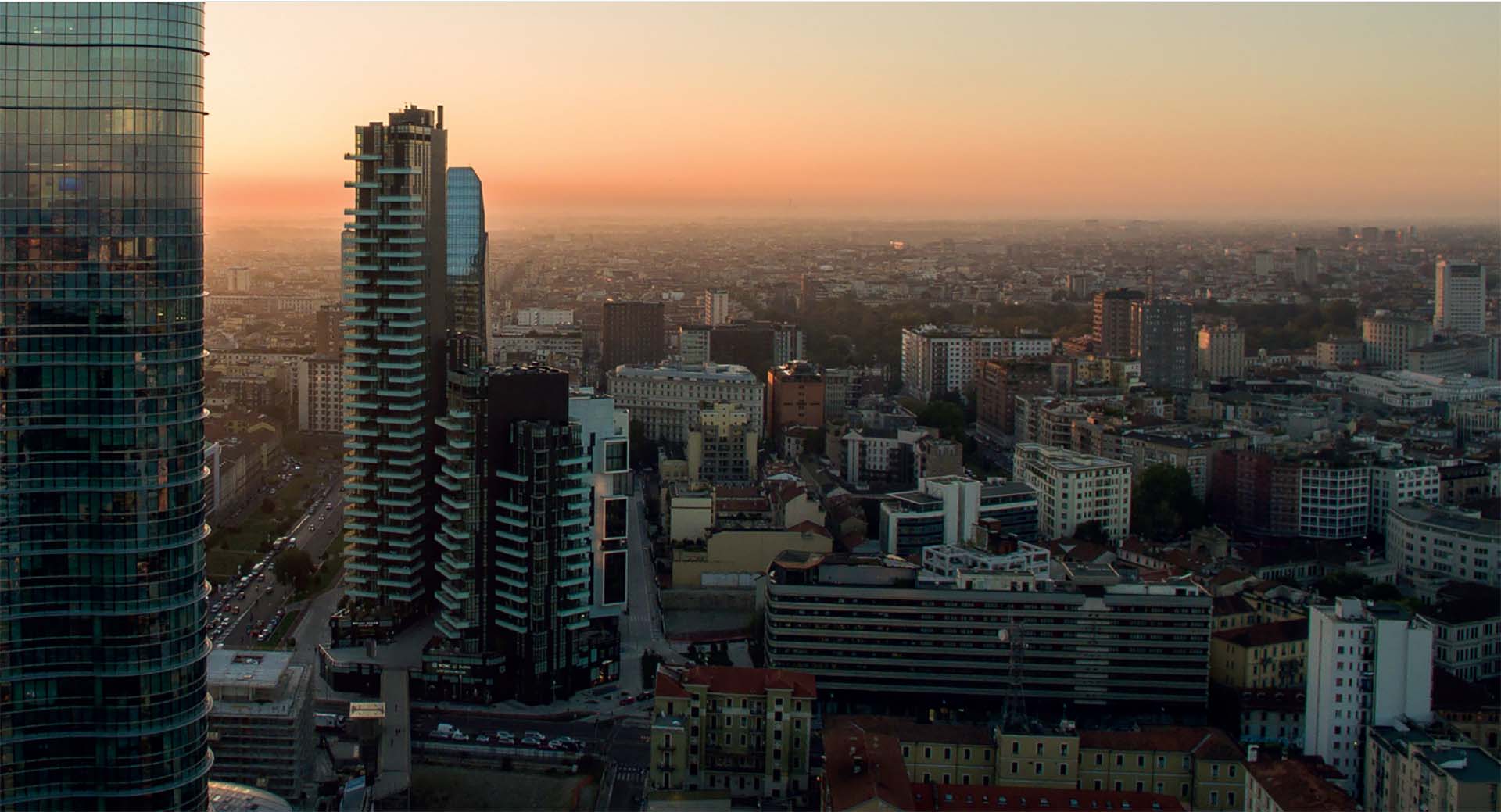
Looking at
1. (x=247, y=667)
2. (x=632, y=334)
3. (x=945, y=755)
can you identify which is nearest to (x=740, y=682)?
(x=945, y=755)

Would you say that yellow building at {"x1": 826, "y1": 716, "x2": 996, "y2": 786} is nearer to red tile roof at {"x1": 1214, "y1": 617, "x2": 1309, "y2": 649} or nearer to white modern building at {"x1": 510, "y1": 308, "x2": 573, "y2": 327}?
red tile roof at {"x1": 1214, "y1": 617, "x2": 1309, "y2": 649}

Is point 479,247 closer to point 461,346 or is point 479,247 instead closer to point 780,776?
point 461,346

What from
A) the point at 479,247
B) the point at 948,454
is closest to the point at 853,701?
the point at 479,247

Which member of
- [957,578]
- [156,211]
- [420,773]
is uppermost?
[156,211]

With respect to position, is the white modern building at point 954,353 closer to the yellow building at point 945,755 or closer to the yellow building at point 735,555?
the yellow building at point 735,555

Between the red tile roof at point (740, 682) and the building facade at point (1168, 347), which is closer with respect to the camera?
the red tile roof at point (740, 682)

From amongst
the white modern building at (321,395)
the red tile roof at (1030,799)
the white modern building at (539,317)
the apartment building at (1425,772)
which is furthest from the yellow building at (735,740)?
the white modern building at (539,317)

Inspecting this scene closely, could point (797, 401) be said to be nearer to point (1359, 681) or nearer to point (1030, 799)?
point (1359, 681)
